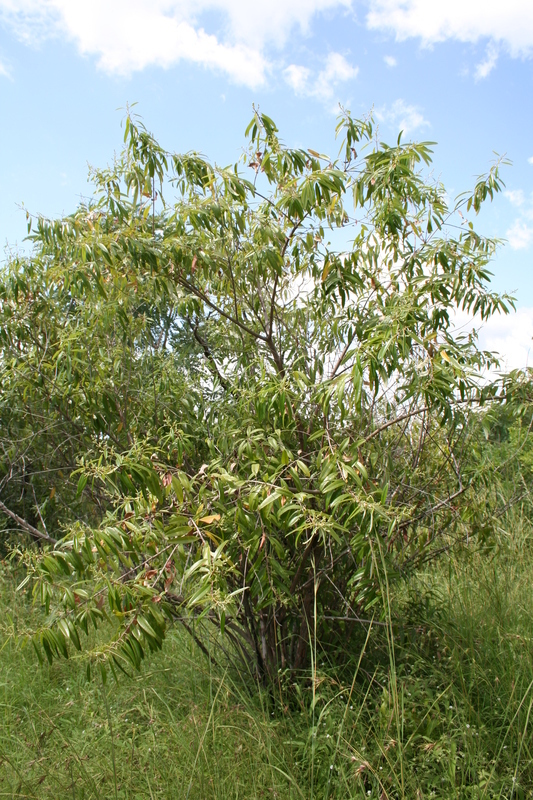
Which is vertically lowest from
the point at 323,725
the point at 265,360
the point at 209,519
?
the point at 323,725

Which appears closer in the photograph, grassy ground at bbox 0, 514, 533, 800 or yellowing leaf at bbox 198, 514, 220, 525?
yellowing leaf at bbox 198, 514, 220, 525

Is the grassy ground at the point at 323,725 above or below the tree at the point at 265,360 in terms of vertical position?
below

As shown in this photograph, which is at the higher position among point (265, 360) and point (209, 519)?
point (265, 360)

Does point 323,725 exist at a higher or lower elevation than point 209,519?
lower

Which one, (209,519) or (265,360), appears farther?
(265,360)

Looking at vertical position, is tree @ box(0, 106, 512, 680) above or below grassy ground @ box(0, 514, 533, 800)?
above

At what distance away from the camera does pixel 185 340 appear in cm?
354

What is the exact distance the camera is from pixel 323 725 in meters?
2.66

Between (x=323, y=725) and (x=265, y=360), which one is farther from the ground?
(x=265, y=360)

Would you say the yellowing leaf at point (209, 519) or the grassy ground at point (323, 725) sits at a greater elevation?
the yellowing leaf at point (209, 519)

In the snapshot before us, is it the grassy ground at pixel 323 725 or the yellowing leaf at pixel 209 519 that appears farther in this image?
the grassy ground at pixel 323 725

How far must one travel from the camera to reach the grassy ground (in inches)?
92.7

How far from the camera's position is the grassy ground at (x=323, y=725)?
2.36 meters

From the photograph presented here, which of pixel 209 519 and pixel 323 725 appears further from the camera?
pixel 323 725
